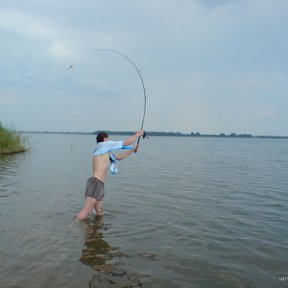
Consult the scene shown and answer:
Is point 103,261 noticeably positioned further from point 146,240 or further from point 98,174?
point 98,174

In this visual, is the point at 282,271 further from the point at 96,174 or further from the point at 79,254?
the point at 96,174

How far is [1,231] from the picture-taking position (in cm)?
903

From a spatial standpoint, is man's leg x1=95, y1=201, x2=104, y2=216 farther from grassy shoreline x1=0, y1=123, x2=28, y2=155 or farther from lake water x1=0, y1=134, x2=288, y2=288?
grassy shoreline x1=0, y1=123, x2=28, y2=155

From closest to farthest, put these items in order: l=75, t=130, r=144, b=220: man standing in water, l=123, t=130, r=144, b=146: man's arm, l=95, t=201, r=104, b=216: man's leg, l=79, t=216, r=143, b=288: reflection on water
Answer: l=79, t=216, r=143, b=288: reflection on water → l=123, t=130, r=144, b=146: man's arm → l=75, t=130, r=144, b=220: man standing in water → l=95, t=201, r=104, b=216: man's leg

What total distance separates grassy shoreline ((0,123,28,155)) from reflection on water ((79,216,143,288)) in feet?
87.1

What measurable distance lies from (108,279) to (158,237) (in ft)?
9.05

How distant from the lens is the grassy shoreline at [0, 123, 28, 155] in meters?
33.9

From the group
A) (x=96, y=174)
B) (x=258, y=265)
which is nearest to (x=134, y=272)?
(x=258, y=265)

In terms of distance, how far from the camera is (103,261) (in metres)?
7.21

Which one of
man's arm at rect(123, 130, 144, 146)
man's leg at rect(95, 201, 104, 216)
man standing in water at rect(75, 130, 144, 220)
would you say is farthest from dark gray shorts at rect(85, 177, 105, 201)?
man's arm at rect(123, 130, 144, 146)

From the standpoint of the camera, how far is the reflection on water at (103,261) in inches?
245

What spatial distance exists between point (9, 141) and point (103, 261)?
99.6ft

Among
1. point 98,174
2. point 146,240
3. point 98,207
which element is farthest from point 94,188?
point 146,240

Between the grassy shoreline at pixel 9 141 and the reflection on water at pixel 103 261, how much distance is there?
2655 cm
